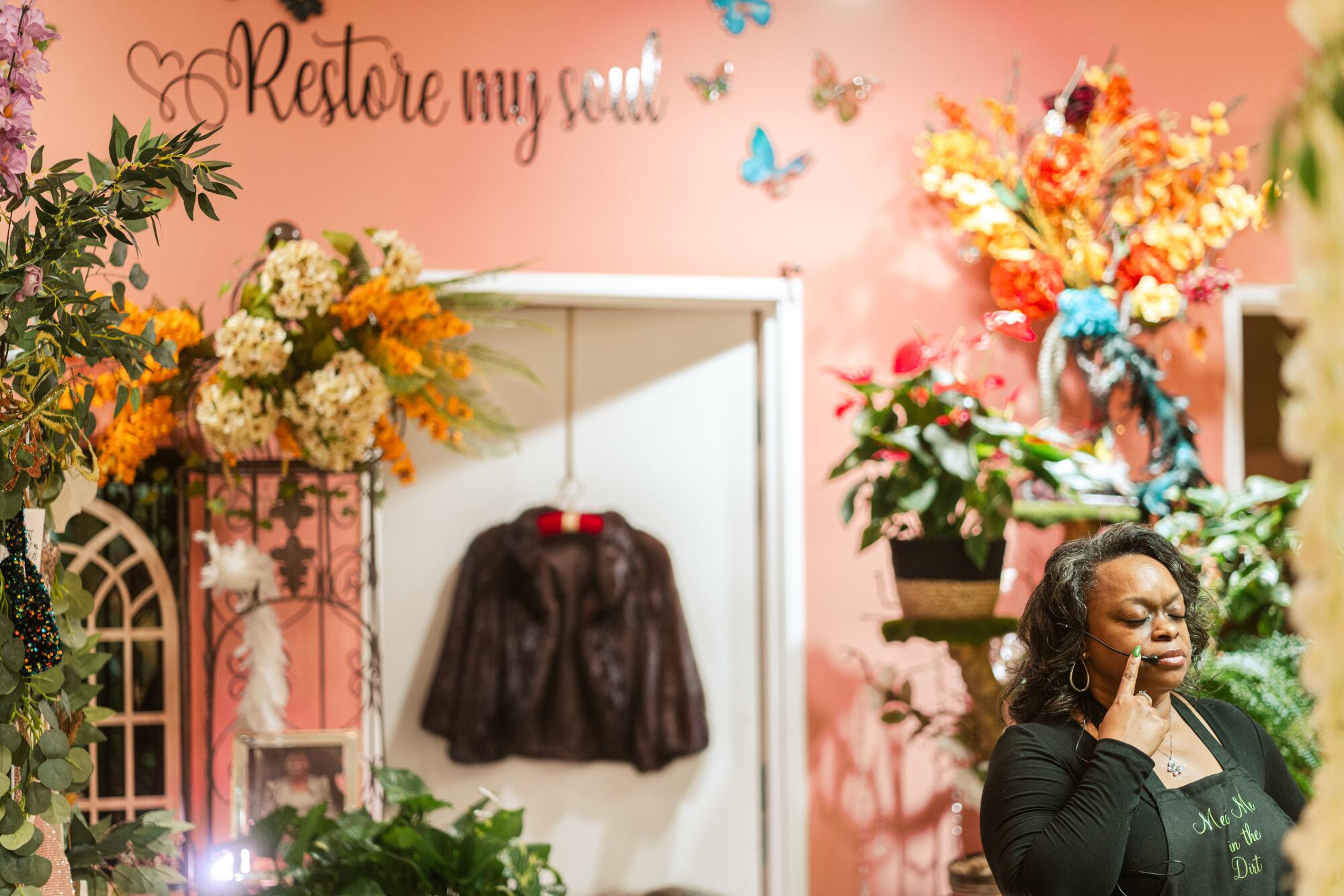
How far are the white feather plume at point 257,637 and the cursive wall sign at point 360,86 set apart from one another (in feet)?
3.62

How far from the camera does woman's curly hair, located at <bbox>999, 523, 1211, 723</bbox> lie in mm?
1521

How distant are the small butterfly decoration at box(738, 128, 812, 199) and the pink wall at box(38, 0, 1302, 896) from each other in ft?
0.13

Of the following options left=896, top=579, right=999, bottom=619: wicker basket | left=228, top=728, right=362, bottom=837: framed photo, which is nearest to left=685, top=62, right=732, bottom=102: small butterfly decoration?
left=896, top=579, right=999, bottom=619: wicker basket

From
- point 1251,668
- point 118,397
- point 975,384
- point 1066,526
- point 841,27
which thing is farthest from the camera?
point 841,27

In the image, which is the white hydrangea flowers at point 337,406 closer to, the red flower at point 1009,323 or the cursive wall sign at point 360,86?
the cursive wall sign at point 360,86

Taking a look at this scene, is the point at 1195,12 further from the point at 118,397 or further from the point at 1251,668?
the point at 118,397

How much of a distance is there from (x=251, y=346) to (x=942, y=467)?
56.9 inches

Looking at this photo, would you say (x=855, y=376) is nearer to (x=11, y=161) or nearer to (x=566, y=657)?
(x=566, y=657)

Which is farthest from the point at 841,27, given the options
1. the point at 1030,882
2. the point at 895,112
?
the point at 1030,882

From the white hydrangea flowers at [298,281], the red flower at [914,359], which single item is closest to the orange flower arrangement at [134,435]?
the white hydrangea flowers at [298,281]

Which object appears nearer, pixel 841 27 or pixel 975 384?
pixel 975 384

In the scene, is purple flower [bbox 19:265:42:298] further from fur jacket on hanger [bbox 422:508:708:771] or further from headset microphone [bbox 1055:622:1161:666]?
fur jacket on hanger [bbox 422:508:708:771]

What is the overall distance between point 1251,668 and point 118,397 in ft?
7.01

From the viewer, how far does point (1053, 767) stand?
147 centimetres
